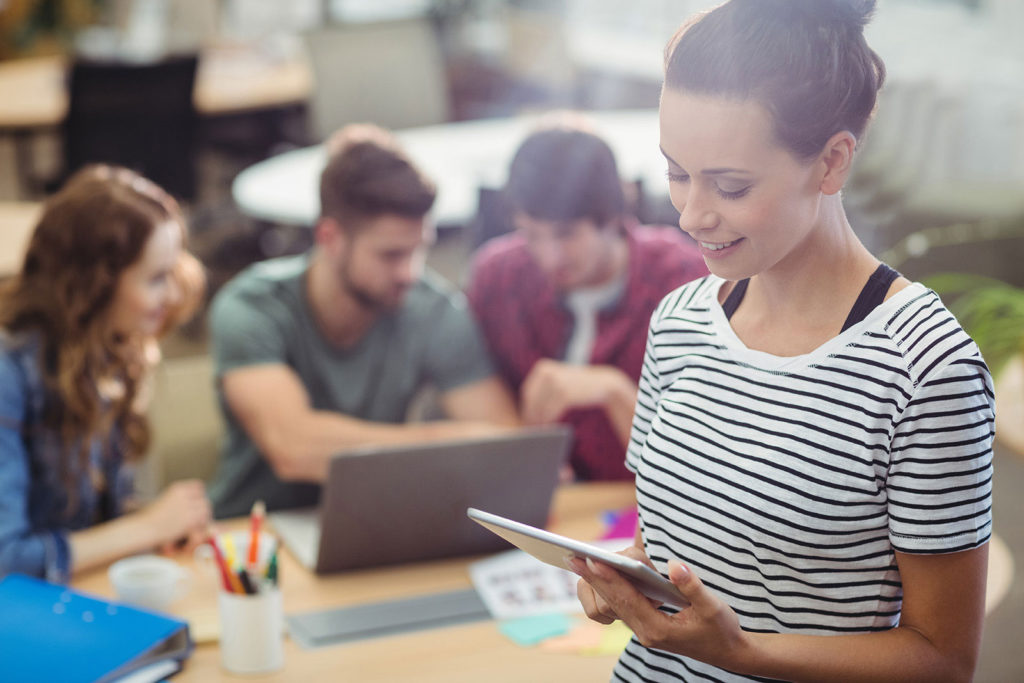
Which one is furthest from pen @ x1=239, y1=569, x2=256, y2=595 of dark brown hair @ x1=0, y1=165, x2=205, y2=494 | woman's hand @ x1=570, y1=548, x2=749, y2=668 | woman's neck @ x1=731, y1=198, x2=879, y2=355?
woman's neck @ x1=731, y1=198, x2=879, y2=355

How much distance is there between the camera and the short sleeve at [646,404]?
40.4 inches

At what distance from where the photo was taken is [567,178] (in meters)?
2.09

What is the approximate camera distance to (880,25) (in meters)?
0.91

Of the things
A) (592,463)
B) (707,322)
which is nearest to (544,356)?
(592,463)

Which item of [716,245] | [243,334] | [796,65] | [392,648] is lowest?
[392,648]

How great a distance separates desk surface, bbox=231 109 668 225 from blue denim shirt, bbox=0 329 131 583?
1.40m

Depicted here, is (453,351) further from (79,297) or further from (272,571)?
(272,571)

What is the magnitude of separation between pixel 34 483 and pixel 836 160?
1314mm

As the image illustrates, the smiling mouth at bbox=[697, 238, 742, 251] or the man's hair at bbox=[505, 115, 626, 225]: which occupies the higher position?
the smiling mouth at bbox=[697, 238, 742, 251]

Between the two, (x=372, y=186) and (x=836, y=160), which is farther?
(x=372, y=186)

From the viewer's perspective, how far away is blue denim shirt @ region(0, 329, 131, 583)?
1532mm

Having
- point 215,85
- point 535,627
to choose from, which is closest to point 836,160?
point 535,627

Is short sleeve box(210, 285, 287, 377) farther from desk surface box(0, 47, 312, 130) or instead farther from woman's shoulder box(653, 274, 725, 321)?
desk surface box(0, 47, 312, 130)

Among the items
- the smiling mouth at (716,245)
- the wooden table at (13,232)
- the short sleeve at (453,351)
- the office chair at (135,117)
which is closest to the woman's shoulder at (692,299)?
the smiling mouth at (716,245)
